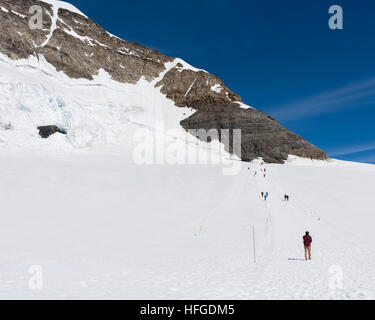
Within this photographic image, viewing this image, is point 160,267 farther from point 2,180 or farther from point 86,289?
point 2,180

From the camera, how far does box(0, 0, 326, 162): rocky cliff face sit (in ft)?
231

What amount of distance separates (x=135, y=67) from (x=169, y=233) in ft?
292

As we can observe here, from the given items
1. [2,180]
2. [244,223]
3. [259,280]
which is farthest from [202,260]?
[2,180]

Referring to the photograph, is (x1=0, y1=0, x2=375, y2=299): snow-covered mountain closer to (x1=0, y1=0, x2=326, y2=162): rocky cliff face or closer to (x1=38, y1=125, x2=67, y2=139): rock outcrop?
(x1=0, y1=0, x2=326, y2=162): rocky cliff face

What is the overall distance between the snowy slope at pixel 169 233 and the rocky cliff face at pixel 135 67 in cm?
3673

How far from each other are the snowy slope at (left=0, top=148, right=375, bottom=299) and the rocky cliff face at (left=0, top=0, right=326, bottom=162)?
36734 mm

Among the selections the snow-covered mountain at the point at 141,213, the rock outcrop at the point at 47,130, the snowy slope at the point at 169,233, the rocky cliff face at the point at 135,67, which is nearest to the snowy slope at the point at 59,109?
the snow-covered mountain at the point at 141,213

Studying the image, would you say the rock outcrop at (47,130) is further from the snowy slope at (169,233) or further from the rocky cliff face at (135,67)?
the rocky cliff face at (135,67)

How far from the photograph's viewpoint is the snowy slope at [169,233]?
27.9ft

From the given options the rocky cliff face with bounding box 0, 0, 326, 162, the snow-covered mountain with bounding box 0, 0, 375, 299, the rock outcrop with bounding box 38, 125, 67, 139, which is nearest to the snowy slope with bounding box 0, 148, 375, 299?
the snow-covered mountain with bounding box 0, 0, 375, 299

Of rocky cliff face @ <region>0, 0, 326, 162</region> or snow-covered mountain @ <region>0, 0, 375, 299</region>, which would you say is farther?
rocky cliff face @ <region>0, 0, 326, 162</region>

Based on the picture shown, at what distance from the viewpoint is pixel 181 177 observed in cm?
3597

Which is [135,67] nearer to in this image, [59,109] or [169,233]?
[59,109]

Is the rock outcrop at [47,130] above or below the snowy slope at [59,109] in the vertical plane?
below
